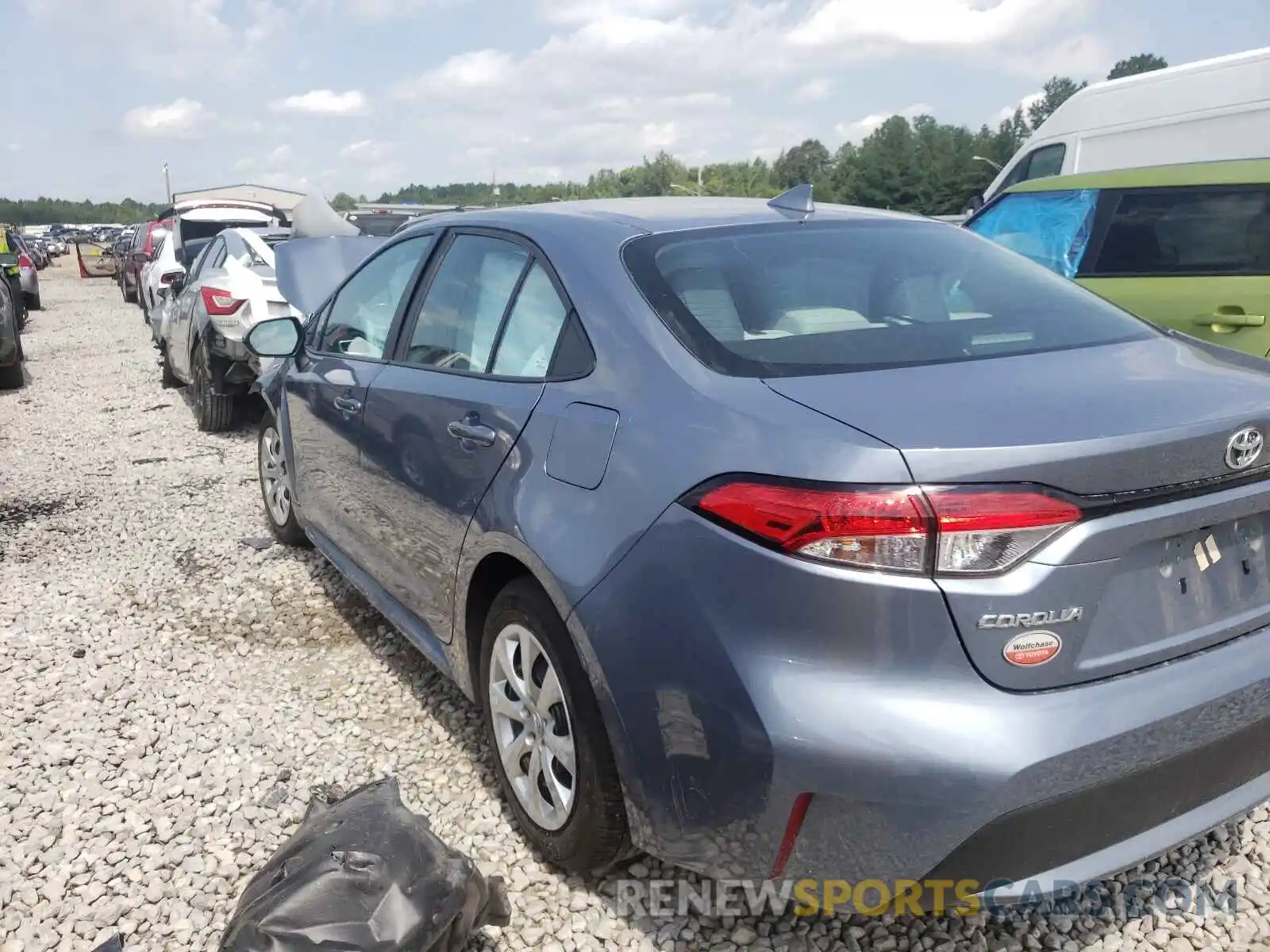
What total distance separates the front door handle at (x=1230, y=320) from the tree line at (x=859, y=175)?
180ft

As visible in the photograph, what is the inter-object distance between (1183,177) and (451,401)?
4750mm

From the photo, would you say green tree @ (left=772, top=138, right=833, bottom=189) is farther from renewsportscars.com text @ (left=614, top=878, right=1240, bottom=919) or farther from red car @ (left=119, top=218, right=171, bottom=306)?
renewsportscars.com text @ (left=614, top=878, right=1240, bottom=919)

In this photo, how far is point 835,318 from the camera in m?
2.45

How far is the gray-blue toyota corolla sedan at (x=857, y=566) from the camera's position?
5.67ft

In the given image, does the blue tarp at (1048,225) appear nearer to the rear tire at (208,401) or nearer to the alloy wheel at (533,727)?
the alloy wheel at (533,727)

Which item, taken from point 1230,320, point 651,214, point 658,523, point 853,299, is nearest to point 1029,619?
point 658,523

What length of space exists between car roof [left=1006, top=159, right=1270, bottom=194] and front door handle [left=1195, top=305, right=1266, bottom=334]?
2.68 ft

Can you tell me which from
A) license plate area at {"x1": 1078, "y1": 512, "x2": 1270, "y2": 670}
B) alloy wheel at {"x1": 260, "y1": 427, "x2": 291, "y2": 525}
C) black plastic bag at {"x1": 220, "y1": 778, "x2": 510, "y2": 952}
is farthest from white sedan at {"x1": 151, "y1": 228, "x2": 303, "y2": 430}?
license plate area at {"x1": 1078, "y1": 512, "x2": 1270, "y2": 670}

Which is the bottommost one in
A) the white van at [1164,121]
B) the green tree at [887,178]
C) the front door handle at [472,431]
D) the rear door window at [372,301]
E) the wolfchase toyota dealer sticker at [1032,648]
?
the wolfchase toyota dealer sticker at [1032,648]

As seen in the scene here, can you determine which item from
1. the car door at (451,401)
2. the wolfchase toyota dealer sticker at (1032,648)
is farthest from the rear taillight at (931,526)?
the car door at (451,401)

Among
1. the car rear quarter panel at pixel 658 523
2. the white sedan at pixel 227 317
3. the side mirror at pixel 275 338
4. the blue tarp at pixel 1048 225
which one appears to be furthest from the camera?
the white sedan at pixel 227 317

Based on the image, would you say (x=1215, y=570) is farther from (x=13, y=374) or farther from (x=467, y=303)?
(x=13, y=374)

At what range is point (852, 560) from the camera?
1.75m

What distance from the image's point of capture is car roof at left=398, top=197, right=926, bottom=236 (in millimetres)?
2742
